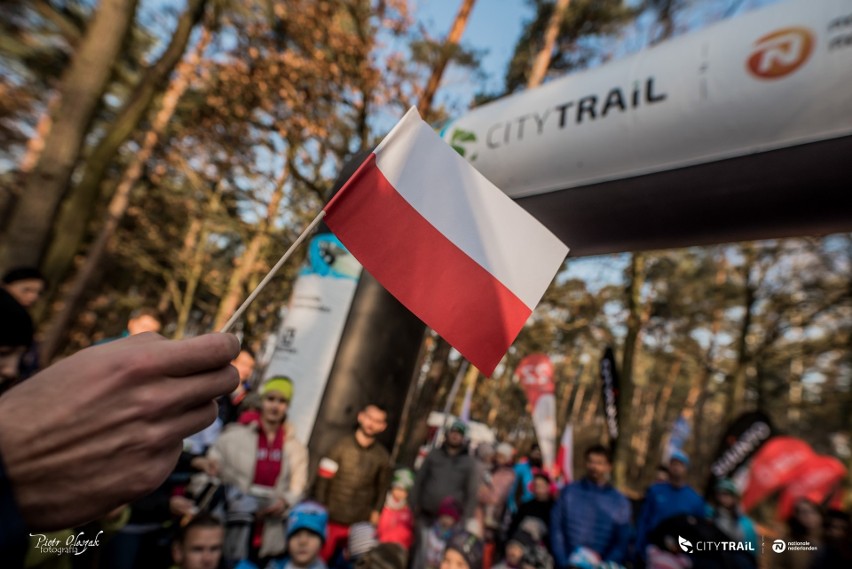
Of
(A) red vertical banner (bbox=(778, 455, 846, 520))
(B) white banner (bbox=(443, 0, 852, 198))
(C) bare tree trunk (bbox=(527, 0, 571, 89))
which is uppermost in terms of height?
(C) bare tree trunk (bbox=(527, 0, 571, 89))

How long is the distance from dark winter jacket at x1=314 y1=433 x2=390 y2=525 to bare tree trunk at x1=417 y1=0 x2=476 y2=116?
4974 mm

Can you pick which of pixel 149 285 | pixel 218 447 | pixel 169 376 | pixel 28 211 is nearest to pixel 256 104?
pixel 28 211

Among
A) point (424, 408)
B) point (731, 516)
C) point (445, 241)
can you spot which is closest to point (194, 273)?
point (424, 408)

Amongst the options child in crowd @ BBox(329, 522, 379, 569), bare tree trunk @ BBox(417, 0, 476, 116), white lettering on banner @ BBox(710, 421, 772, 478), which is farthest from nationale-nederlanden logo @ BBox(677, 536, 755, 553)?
bare tree trunk @ BBox(417, 0, 476, 116)

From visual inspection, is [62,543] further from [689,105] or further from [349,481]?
[689,105]

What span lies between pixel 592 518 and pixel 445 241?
3367mm

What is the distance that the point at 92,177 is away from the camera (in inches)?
217

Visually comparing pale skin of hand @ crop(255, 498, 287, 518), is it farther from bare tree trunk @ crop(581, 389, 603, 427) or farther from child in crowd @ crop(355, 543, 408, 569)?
bare tree trunk @ crop(581, 389, 603, 427)

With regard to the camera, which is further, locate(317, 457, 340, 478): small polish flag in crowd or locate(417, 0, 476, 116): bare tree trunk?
locate(417, 0, 476, 116): bare tree trunk

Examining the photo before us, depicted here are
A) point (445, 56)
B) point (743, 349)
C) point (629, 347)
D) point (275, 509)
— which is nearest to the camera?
point (275, 509)

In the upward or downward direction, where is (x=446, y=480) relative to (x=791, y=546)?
downward

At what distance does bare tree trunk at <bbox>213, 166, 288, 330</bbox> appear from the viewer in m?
10.6

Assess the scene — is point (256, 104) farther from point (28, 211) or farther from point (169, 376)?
point (169, 376)

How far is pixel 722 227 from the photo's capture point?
2873 mm
